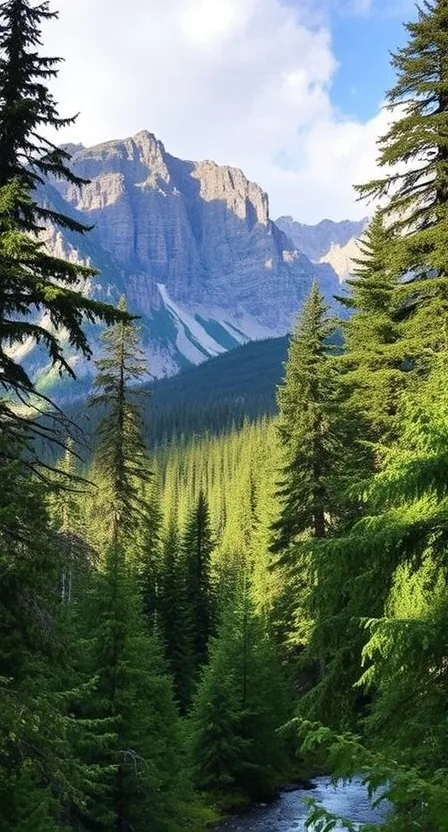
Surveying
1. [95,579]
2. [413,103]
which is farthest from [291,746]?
[413,103]

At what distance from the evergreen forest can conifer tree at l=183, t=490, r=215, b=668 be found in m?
7.41

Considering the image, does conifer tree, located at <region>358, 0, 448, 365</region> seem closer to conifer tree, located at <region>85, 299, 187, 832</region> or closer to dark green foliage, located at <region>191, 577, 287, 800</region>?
conifer tree, located at <region>85, 299, 187, 832</region>

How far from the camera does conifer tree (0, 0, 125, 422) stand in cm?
1084

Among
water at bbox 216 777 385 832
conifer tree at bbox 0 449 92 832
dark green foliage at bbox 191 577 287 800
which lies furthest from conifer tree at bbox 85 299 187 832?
conifer tree at bbox 0 449 92 832

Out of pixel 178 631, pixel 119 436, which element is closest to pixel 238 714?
pixel 119 436

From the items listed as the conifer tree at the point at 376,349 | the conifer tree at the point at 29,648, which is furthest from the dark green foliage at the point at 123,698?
the conifer tree at the point at 29,648

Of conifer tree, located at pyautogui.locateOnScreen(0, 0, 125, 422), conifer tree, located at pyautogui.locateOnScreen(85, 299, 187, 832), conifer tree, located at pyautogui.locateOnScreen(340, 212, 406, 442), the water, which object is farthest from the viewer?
the water

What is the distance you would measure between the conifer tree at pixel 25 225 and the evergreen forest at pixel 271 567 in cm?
4

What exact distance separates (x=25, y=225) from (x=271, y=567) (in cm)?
1911

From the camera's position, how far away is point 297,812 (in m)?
27.0

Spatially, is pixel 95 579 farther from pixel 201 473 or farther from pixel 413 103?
pixel 201 473

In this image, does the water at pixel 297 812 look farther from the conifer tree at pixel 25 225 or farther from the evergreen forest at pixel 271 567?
the conifer tree at pixel 25 225

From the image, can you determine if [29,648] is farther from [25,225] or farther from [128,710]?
[128,710]

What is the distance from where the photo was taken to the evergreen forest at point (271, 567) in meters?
7.12
